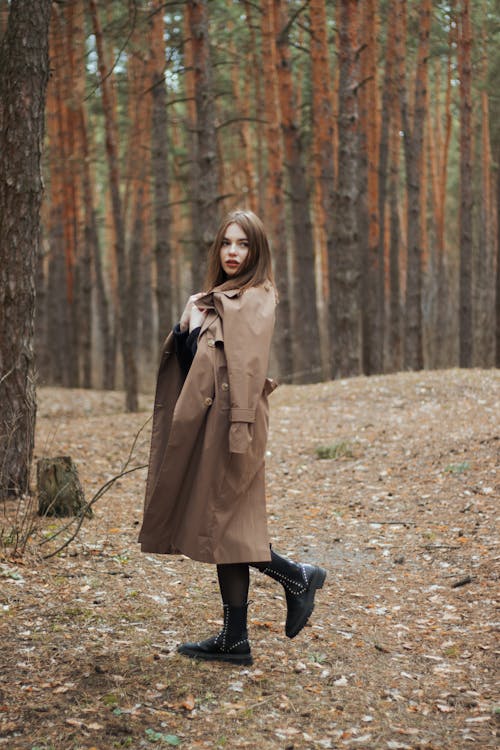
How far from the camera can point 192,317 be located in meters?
3.47

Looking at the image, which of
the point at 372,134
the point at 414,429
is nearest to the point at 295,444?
the point at 414,429

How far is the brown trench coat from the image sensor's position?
10.8 ft

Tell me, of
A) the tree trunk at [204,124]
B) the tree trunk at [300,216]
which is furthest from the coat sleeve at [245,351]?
the tree trunk at [300,216]

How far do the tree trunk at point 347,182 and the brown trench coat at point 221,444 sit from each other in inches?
355

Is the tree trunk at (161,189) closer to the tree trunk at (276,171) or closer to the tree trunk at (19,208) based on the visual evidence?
the tree trunk at (276,171)

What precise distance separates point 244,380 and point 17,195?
126 inches

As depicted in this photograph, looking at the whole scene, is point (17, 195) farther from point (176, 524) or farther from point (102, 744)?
point (102, 744)

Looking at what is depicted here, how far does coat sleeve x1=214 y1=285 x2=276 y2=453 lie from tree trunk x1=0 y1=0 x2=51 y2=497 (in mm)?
2777

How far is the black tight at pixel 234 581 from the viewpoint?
11.5 ft

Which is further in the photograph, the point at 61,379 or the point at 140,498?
the point at 61,379

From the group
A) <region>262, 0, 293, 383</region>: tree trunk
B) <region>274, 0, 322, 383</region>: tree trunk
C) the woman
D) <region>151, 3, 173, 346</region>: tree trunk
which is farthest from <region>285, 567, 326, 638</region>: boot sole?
<region>274, 0, 322, 383</region>: tree trunk

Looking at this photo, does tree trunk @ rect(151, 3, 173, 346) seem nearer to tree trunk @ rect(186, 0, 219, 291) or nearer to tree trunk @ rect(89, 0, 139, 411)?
tree trunk @ rect(89, 0, 139, 411)

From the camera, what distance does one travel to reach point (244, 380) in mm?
3248

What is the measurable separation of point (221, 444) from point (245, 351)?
40cm
